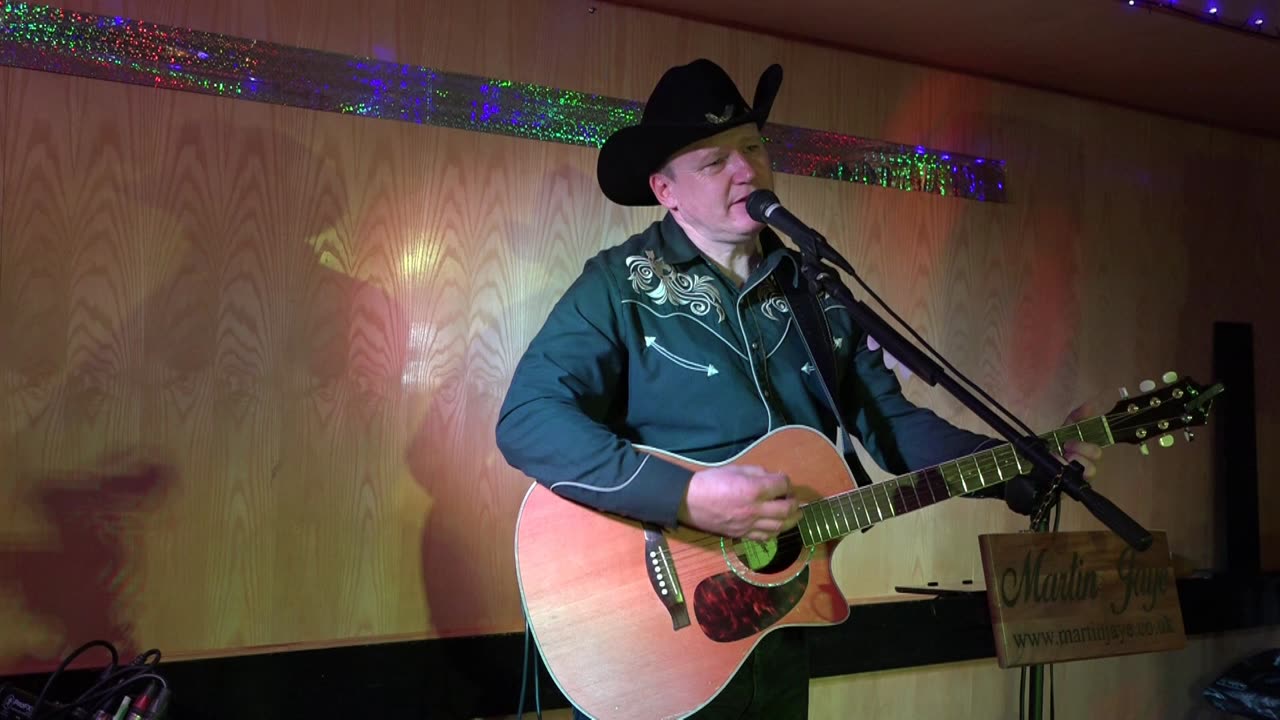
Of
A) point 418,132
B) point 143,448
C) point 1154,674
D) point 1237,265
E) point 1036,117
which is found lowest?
point 1154,674

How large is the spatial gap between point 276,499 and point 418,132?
1.16 meters

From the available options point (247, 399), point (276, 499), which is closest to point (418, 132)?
point (247, 399)

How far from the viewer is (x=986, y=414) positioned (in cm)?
181

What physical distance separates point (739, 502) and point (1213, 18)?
2.71 meters

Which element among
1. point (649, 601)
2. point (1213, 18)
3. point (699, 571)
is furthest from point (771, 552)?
point (1213, 18)

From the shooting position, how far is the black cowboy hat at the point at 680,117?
2.24 m

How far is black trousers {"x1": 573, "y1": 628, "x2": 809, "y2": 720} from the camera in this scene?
196 centimetres

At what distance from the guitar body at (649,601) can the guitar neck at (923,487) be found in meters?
0.05

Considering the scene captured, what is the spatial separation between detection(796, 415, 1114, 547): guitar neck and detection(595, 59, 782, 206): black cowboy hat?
837mm

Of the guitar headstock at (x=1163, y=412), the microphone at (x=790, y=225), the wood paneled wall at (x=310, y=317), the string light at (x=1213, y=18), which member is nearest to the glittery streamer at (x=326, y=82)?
the wood paneled wall at (x=310, y=317)

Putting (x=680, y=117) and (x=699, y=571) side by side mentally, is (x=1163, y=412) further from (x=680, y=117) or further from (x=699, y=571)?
(x=680, y=117)

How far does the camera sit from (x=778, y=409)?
216cm

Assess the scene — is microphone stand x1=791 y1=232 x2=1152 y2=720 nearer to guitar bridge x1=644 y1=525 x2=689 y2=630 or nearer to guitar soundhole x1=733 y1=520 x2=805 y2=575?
guitar soundhole x1=733 y1=520 x2=805 y2=575

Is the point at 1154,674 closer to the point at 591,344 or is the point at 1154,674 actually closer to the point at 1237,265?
the point at 1237,265
